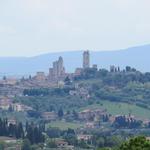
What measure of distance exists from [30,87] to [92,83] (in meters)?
15.1

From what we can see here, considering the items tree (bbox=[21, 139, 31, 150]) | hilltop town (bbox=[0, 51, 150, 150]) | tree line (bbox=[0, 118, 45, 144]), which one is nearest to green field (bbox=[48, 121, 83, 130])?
hilltop town (bbox=[0, 51, 150, 150])

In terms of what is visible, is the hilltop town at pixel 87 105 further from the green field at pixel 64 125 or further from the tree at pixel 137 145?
the tree at pixel 137 145

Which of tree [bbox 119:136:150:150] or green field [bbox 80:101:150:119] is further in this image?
green field [bbox 80:101:150:119]

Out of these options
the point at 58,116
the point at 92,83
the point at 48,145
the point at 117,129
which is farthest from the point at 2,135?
the point at 92,83

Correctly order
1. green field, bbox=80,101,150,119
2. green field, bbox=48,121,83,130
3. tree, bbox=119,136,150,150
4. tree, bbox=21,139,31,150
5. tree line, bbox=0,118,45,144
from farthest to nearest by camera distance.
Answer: green field, bbox=80,101,150,119, green field, bbox=48,121,83,130, tree line, bbox=0,118,45,144, tree, bbox=21,139,31,150, tree, bbox=119,136,150,150

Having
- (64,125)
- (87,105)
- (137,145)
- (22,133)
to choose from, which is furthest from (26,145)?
(87,105)

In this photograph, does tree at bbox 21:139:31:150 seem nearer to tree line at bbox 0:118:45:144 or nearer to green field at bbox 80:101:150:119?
tree line at bbox 0:118:45:144

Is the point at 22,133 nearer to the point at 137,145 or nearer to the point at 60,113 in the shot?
the point at 60,113

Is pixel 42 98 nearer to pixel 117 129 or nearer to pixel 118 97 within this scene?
pixel 118 97

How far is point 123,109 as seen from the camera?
15825 centimetres

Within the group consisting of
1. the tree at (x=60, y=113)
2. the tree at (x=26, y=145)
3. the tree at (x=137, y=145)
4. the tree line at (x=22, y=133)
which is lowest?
the tree at (x=26, y=145)

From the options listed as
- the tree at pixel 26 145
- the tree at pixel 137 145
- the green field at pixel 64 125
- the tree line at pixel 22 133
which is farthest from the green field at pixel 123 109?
the tree at pixel 137 145

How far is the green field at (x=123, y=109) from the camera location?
154 meters

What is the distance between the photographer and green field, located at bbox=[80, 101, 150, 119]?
154m
